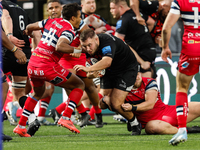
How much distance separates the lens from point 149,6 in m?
7.38

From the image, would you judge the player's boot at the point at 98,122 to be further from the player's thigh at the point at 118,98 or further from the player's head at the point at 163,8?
the player's head at the point at 163,8

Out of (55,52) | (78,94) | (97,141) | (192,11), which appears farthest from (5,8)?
(192,11)

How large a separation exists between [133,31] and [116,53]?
1.88m

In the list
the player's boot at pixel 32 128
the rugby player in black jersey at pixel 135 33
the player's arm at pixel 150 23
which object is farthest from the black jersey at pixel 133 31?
the player's boot at pixel 32 128

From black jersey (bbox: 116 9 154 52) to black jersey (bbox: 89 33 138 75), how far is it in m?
1.47

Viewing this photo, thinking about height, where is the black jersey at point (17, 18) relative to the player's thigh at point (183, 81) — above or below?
above

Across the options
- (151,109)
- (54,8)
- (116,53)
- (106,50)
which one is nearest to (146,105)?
(151,109)

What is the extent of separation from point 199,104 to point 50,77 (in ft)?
6.83

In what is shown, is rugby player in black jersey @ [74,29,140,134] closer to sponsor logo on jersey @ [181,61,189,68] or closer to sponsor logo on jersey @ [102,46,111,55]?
sponsor logo on jersey @ [102,46,111,55]

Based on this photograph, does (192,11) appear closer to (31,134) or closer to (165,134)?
(165,134)

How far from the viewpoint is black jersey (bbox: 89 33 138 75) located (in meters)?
4.78

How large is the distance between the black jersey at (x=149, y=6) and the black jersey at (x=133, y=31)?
0.47m

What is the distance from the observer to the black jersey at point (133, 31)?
22.0ft

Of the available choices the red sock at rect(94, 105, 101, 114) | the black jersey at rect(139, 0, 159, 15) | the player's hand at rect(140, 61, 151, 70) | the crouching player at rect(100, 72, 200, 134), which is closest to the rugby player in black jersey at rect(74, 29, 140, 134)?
the crouching player at rect(100, 72, 200, 134)
